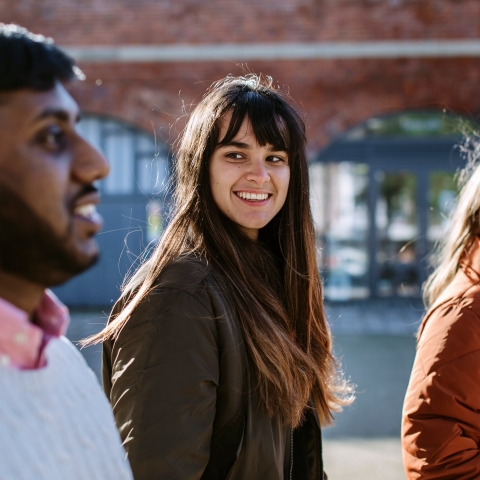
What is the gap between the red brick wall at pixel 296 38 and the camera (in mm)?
9062

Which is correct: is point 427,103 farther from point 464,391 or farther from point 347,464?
point 464,391

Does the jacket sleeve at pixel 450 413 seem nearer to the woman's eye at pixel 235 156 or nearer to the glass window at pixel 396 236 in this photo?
the woman's eye at pixel 235 156

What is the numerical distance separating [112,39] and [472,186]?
8.16 meters

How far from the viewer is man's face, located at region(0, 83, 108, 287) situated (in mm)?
711

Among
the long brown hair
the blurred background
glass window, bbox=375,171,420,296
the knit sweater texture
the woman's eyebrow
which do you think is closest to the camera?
the knit sweater texture

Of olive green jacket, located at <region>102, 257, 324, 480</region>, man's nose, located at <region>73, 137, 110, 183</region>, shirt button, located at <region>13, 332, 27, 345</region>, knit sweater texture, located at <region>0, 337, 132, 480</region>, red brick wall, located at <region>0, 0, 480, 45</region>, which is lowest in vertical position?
olive green jacket, located at <region>102, 257, 324, 480</region>

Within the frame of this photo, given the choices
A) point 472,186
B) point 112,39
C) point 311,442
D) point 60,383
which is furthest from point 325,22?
point 60,383

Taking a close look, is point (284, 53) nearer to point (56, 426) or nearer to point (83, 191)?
point (83, 191)

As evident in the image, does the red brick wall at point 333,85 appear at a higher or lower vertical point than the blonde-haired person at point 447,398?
higher

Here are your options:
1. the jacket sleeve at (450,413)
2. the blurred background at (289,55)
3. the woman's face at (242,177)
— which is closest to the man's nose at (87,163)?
the woman's face at (242,177)

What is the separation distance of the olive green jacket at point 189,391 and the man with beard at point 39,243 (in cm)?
61

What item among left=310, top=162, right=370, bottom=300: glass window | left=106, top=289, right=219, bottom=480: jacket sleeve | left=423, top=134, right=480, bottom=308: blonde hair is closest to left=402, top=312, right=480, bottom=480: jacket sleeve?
left=423, top=134, right=480, bottom=308: blonde hair

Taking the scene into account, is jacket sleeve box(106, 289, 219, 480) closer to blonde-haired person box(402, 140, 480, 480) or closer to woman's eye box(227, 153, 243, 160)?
woman's eye box(227, 153, 243, 160)

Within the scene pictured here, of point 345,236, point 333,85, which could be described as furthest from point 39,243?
point 345,236
